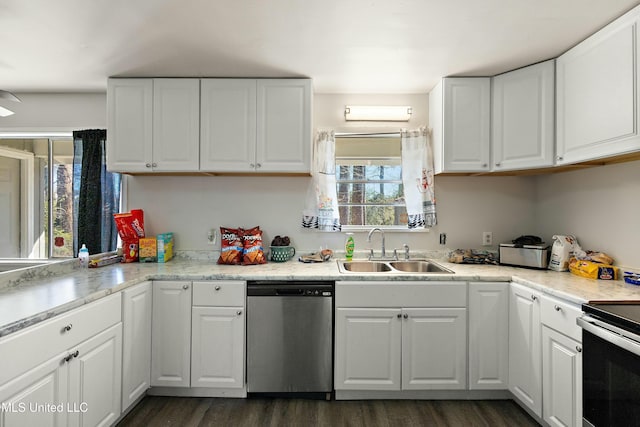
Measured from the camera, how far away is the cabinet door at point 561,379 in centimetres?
156

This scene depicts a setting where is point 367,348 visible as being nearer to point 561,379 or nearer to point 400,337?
point 400,337

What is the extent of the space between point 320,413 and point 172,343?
3.60 feet

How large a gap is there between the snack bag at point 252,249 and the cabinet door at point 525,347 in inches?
72.4

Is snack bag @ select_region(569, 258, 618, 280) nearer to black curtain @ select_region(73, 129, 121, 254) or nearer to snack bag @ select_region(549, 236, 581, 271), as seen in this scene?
snack bag @ select_region(549, 236, 581, 271)

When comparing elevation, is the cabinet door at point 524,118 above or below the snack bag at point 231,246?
above

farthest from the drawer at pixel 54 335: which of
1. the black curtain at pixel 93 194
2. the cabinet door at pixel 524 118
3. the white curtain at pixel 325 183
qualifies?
the cabinet door at pixel 524 118

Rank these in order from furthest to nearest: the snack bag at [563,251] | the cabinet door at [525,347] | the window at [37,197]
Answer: the window at [37,197], the snack bag at [563,251], the cabinet door at [525,347]

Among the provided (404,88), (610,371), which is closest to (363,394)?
(610,371)

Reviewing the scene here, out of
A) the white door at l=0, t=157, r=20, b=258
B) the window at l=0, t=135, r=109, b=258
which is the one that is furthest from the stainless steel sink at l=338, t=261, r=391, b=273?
the white door at l=0, t=157, r=20, b=258

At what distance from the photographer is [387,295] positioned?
212 centimetres

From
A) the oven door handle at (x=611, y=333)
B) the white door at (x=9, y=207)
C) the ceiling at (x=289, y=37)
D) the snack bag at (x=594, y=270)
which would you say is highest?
the ceiling at (x=289, y=37)

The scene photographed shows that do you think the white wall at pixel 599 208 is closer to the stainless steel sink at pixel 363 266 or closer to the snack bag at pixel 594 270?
the snack bag at pixel 594 270

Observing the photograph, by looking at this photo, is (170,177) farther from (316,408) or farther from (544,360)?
(544,360)

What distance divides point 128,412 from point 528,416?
257 cm
